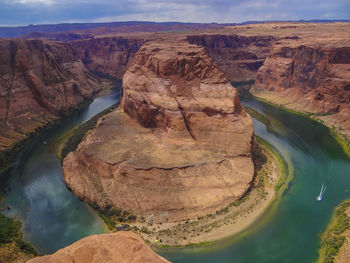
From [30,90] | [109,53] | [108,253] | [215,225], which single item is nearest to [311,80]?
[215,225]

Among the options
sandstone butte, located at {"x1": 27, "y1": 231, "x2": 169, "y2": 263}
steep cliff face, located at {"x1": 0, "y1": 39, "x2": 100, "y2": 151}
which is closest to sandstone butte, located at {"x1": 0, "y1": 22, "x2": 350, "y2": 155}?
steep cliff face, located at {"x1": 0, "y1": 39, "x2": 100, "y2": 151}

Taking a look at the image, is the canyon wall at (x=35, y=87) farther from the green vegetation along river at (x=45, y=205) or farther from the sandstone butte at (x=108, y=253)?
the sandstone butte at (x=108, y=253)

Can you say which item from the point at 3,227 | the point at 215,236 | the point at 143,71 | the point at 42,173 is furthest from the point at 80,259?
the point at 143,71

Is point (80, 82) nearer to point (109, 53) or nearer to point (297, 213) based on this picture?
point (109, 53)

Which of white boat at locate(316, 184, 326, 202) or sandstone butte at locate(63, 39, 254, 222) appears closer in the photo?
sandstone butte at locate(63, 39, 254, 222)

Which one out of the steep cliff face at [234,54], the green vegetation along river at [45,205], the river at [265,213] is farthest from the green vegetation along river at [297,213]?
the steep cliff face at [234,54]

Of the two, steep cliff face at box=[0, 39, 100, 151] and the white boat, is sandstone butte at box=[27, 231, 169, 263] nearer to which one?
the white boat

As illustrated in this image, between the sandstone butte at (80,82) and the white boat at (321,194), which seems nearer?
the white boat at (321,194)
